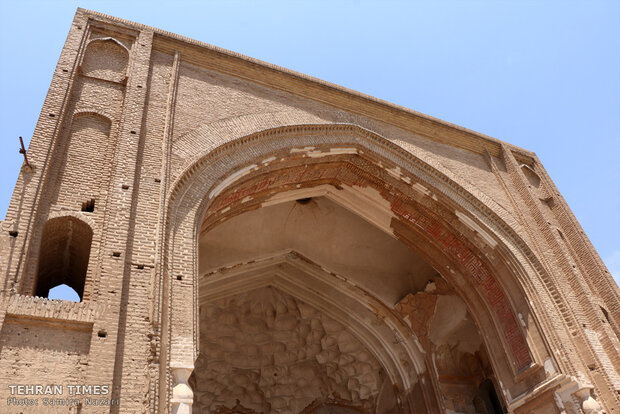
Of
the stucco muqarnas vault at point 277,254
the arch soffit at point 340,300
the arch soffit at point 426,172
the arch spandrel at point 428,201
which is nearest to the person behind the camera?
the stucco muqarnas vault at point 277,254

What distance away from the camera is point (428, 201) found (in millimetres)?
7773

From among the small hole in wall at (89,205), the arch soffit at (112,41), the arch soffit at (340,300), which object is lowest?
the small hole in wall at (89,205)

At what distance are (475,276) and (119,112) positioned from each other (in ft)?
17.4

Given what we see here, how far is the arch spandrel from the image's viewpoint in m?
6.15

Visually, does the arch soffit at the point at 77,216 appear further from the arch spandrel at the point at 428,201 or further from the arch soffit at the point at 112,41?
the arch soffit at the point at 112,41

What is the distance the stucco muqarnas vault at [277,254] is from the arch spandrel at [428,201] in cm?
3

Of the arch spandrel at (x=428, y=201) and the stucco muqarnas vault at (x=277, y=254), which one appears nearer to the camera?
the stucco muqarnas vault at (x=277, y=254)

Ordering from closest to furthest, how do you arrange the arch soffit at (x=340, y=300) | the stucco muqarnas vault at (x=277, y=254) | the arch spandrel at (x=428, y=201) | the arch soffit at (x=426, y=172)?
the stucco muqarnas vault at (x=277, y=254) → the arch spandrel at (x=428, y=201) → the arch soffit at (x=426, y=172) → the arch soffit at (x=340, y=300)

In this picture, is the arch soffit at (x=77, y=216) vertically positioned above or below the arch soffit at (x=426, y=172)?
below

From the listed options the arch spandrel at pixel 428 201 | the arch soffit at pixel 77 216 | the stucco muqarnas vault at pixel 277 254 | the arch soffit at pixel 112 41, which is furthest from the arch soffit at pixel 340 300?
the arch soffit at pixel 77 216

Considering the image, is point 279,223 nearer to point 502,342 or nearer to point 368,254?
point 368,254

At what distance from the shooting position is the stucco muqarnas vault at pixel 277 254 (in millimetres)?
4461

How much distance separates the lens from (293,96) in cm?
782

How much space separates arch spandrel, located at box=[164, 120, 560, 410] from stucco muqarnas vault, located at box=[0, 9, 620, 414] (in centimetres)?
3
